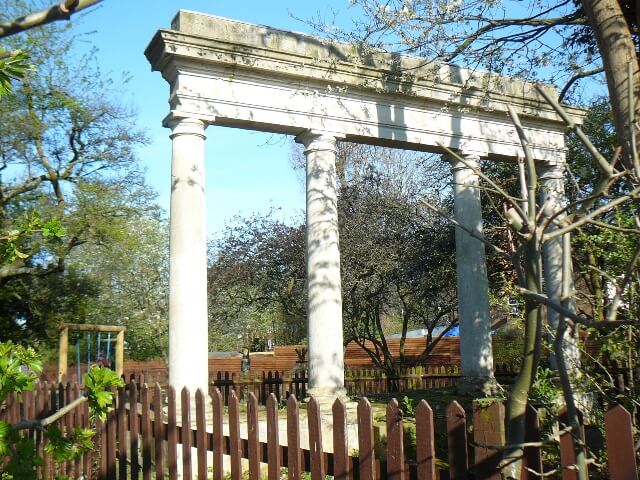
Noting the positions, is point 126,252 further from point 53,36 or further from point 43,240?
point 53,36

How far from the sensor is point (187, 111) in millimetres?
9164

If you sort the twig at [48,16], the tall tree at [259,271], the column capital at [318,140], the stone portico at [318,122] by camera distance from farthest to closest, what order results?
1. the tall tree at [259,271]
2. the column capital at [318,140]
3. the stone portico at [318,122]
4. the twig at [48,16]

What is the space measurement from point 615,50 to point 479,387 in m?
6.52

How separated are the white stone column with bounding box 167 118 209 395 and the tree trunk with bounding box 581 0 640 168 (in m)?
5.42

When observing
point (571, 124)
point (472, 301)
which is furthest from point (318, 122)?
point (571, 124)

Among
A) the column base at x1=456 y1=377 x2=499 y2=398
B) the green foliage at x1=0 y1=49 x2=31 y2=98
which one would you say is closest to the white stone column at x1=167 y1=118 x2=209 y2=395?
the column base at x1=456 y1=377 x2=499 y2=398

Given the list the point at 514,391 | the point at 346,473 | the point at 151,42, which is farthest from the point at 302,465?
the point at 151,42

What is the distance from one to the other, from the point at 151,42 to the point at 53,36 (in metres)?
9.24

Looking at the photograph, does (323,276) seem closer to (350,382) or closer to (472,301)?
(472,301)

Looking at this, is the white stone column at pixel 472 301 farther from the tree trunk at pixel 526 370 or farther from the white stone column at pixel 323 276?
the tree trunk at pixel 526 370

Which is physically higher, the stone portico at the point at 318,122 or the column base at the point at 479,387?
the stone portico at the point at 318,122

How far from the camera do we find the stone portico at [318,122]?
355 inches

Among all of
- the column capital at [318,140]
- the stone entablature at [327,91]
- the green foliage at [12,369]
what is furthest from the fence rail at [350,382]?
the green foliage at [12,369]

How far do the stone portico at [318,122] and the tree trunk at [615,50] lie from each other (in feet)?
7.41
